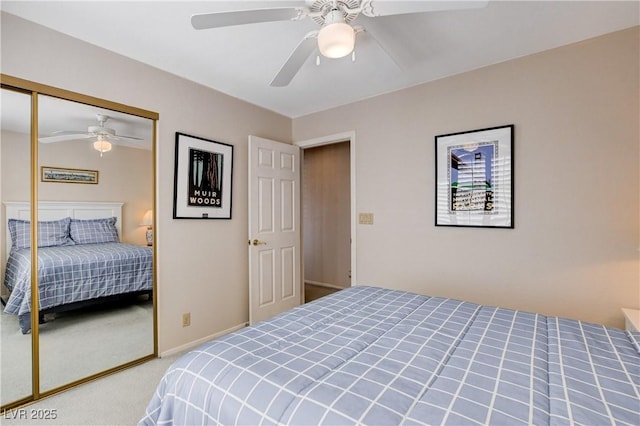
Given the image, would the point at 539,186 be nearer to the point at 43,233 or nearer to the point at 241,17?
the point at 241,17

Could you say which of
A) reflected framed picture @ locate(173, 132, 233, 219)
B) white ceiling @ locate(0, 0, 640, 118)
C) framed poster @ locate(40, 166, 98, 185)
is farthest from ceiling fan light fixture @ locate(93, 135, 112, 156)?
white ceiling @ locate(0, 0, 640, 118)

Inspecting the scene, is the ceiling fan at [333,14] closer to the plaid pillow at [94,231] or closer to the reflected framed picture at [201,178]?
the reflected framed picture at [201,178]

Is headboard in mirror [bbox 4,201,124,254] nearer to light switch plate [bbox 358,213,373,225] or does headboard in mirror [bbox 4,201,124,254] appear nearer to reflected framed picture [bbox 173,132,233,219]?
reflected framed picture [bbox 173,132,233,219]

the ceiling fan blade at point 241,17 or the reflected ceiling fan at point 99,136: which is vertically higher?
the ceiling fan blade at point 241,17

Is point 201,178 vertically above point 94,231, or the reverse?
point 201,178

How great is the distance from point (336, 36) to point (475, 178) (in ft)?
5.74

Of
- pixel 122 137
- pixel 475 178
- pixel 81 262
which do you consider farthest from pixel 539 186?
pixel 81 262

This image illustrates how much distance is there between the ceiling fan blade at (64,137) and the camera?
6.48 ft

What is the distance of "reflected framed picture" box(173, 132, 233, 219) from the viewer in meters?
2.65

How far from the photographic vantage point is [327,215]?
4.94m

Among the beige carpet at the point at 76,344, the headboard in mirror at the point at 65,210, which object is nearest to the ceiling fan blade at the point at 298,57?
the headboard in mirror at the point at 65,210

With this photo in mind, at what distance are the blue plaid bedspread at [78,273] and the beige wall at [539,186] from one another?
221 cm

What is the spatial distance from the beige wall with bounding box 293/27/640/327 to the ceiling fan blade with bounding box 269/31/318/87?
1.42 m

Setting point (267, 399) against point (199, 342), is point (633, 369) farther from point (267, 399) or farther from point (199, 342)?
point (199, 342)
